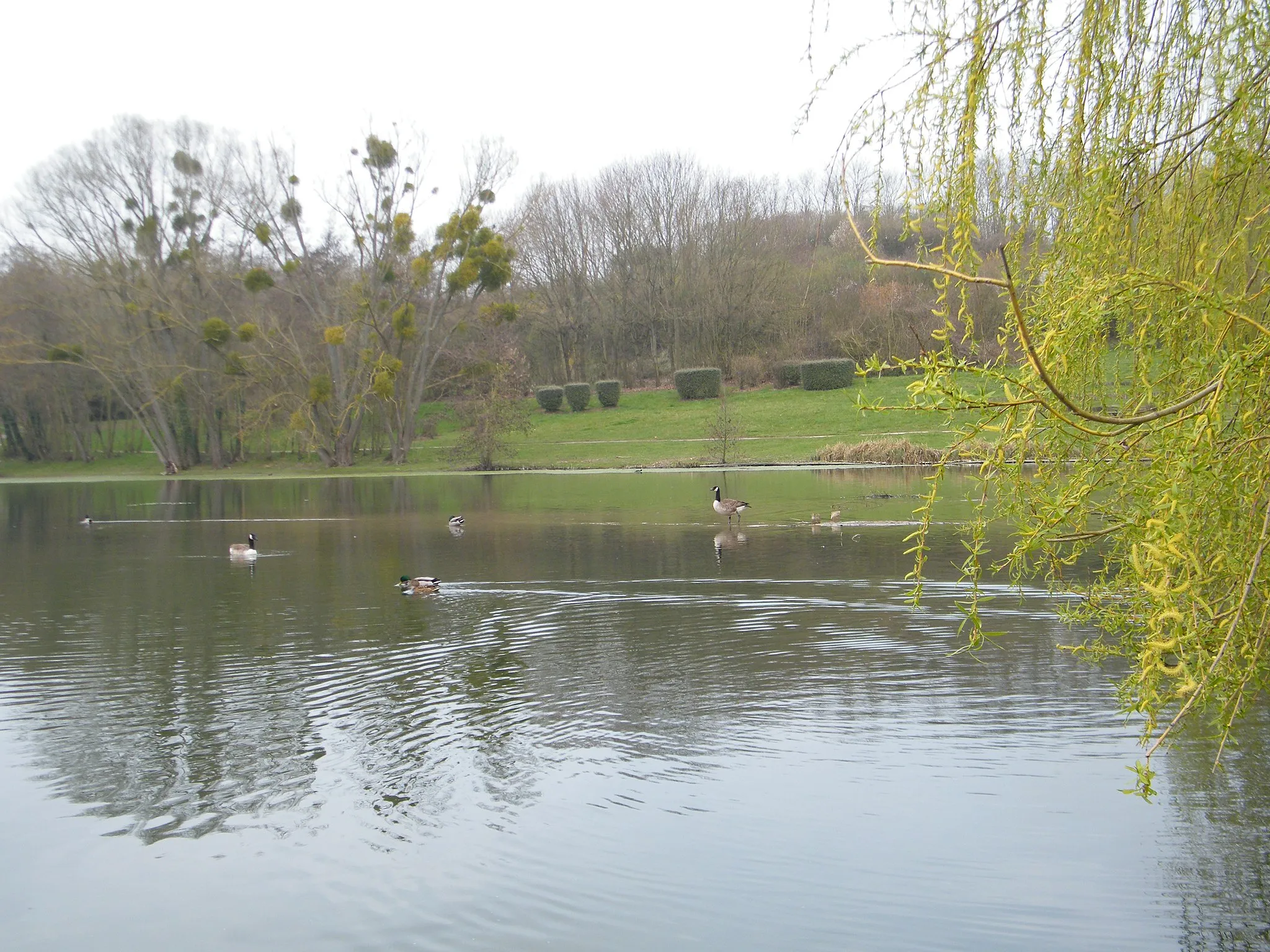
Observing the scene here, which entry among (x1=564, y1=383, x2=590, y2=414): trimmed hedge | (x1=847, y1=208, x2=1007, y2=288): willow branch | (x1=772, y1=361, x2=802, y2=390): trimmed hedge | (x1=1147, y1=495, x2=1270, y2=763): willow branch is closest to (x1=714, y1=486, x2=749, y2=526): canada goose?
(x1=847, y1=208, x2=1007, y2=288): willow branch

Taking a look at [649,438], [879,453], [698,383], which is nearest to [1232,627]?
[879,453]

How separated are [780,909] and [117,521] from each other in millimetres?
23480

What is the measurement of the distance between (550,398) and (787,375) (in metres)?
11.2

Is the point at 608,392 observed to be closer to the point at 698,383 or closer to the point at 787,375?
the point at 698,383

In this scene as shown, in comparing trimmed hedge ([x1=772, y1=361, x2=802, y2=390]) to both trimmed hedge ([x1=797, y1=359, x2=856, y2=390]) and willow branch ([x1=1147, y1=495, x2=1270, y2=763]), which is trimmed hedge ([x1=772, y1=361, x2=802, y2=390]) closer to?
trimmed hedge ([x1=797, y1=359, x2=856, y2=390])

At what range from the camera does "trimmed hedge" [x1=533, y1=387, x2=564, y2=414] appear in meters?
52.8

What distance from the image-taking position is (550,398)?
5278cm

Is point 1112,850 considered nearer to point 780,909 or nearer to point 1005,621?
point 780,909

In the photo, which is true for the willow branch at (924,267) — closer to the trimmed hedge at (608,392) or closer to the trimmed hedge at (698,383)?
the trimmed hedge at (698,383)

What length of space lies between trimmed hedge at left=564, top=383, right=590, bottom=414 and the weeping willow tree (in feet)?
152

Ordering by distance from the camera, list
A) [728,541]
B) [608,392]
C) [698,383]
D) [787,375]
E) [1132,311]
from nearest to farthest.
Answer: [1132,311]
[728,541]
[787,375]
[698,383]
[608,392]

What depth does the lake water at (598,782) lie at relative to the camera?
5.68 meters

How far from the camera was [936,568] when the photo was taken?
1520 cm

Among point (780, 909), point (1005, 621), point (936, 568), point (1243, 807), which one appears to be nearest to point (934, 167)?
point (780, 909)
